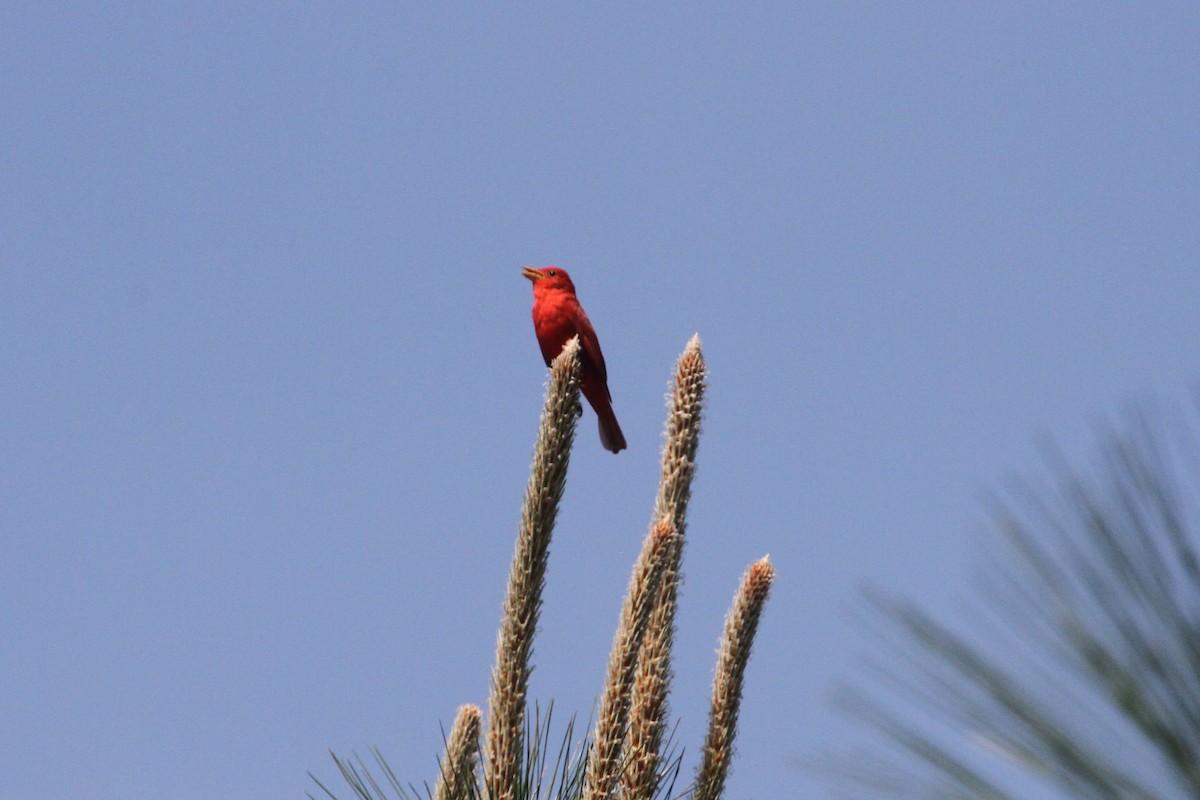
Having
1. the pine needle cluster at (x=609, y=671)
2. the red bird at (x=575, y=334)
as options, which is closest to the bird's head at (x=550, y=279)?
the red bird at (x=575, y=334)

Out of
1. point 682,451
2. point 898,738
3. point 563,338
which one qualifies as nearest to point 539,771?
point 682,451

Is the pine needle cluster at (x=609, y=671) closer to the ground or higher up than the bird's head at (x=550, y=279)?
closer to the ground

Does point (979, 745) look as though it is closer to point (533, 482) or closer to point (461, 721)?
point (533, 482)

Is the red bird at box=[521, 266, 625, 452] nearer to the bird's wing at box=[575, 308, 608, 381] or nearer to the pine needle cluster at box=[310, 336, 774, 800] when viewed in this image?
the bird's wing at box=[575, 308, 608, 381]

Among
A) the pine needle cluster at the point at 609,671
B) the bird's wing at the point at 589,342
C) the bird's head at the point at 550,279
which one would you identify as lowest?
the pine needle cluster at the point at 609,671

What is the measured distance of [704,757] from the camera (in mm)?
3232

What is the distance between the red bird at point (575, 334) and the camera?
7.20m

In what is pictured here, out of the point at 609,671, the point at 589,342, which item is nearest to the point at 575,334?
the point at 589,342

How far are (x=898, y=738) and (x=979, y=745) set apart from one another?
9cm

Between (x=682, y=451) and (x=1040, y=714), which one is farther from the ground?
(x=682, y=451)

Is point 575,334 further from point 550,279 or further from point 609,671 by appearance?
point 609,671

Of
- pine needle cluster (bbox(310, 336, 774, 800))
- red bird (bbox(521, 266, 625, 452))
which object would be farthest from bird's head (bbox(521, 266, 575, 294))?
pine needle cluster (bbox(310, 336, 774, 800))

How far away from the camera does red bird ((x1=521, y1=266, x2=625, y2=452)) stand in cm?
720

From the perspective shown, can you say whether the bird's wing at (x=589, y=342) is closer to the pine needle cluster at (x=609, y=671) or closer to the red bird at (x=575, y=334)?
the red bird at (x=575, y=334)
